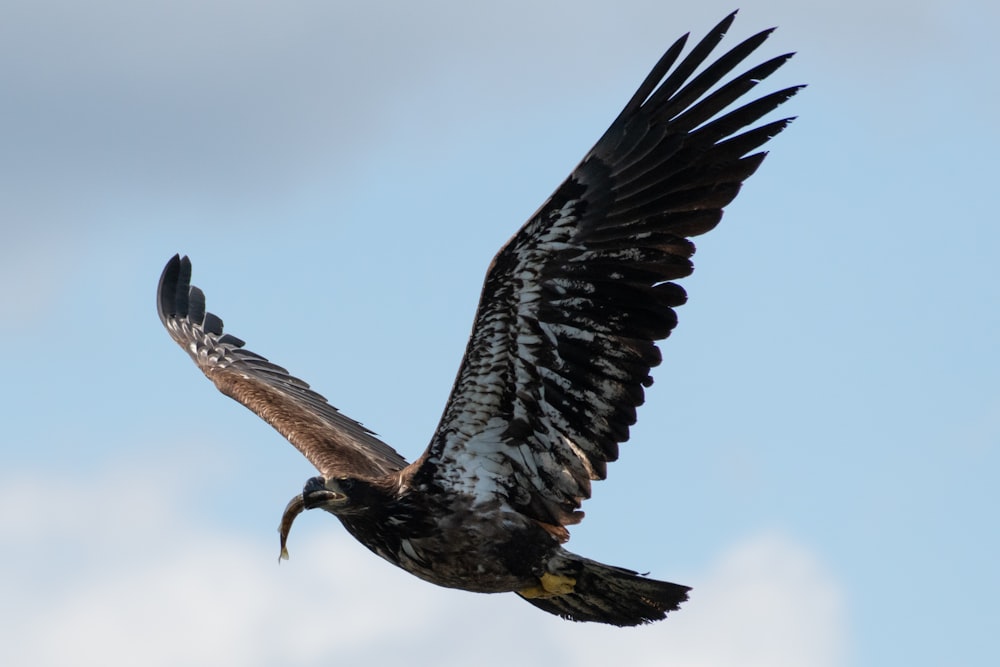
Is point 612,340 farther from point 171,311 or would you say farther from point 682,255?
point 171,311

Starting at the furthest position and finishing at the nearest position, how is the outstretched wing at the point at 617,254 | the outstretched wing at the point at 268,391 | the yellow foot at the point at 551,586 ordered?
the outstretched wing at the point at 268,391 → the yellow foot at the point at 551,586 → the outstretched wing at the point at 617,254

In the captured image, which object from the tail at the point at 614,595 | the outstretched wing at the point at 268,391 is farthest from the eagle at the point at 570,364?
the outstretched wing at the point at 268,391

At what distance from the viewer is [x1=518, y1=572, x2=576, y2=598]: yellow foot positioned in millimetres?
11516

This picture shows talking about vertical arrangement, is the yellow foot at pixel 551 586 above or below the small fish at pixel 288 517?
above

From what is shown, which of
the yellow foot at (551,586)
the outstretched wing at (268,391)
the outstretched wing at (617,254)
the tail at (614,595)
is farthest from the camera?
the outstretched wing at (268,391)

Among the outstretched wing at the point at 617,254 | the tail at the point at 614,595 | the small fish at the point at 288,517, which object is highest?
the outstretched wing at the point at 617,254

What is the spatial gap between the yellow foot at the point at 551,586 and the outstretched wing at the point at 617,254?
1.11 m

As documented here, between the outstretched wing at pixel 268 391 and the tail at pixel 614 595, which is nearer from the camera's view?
the tail at pixel 614 595

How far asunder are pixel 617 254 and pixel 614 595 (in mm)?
2415

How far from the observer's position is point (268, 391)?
15.0 m

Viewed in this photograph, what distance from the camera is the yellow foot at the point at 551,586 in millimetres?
11516

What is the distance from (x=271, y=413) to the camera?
562 inches

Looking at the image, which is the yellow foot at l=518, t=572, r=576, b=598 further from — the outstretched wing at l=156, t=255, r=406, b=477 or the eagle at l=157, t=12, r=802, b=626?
the outstretched wing at l=156, t=255, r=406, b=477

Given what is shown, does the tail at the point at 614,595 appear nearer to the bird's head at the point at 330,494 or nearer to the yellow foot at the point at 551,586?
the yellow foot at the point at 551,586
